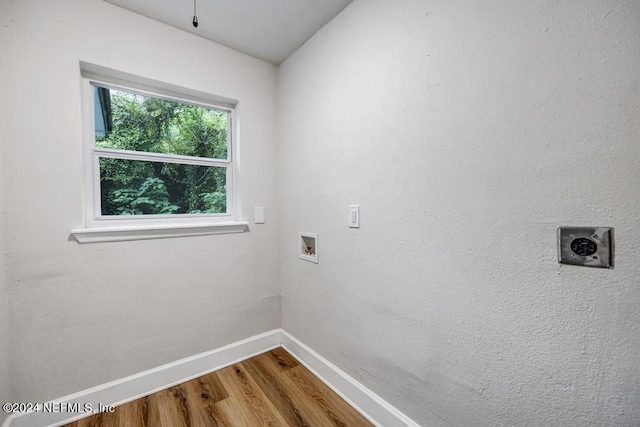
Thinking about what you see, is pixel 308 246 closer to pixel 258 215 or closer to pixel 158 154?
pixel 258 215

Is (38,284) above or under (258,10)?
under

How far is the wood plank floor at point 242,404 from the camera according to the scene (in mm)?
1427

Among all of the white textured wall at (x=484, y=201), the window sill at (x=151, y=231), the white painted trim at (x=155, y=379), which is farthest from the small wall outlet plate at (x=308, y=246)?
the white painted trim at (x=155, y=379)

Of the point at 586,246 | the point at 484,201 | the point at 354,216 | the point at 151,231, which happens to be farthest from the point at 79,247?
the point at 586,246

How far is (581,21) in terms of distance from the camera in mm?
774

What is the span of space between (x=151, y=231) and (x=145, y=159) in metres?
0.48

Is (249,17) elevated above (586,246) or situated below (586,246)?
above

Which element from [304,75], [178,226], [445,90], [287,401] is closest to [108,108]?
[178,226]

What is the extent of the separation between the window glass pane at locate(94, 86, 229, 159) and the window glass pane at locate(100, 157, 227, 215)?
0.11 meters

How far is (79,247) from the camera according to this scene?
145 cm

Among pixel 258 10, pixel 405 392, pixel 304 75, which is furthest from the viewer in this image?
pixel 304 75

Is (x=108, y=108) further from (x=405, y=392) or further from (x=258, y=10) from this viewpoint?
(x=405, y=392)

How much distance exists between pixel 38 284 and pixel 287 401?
4.95ft

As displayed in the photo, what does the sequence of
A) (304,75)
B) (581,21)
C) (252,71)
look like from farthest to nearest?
(252,71) → (304,75) → (581,21)
